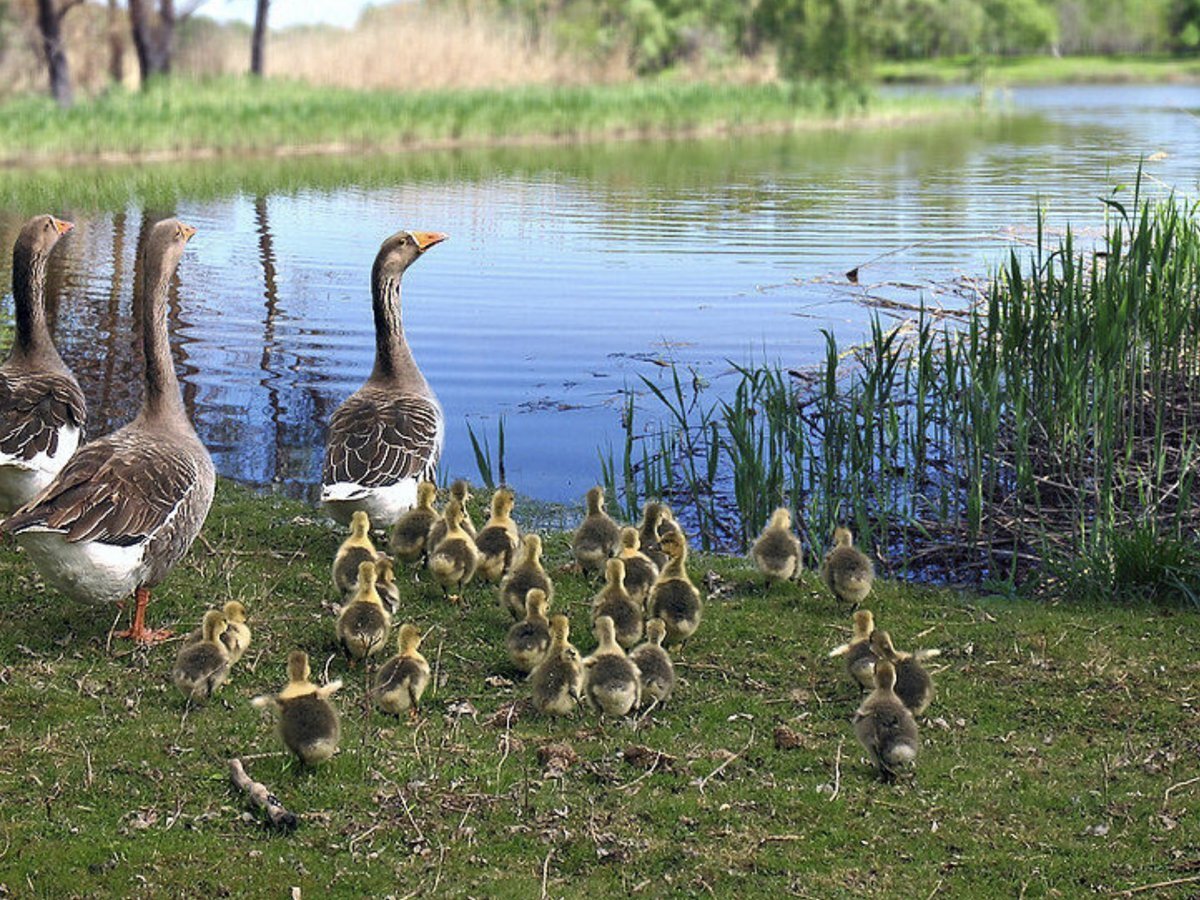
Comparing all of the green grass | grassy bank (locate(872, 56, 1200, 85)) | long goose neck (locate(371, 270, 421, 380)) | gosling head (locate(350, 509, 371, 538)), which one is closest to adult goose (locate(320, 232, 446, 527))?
long goose neck (locate(371, 270, 421, 380))

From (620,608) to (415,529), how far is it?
1.61 metres

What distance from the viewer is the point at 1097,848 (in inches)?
219

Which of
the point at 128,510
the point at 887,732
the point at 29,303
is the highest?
the point at 29,303

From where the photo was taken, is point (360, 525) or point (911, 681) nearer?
point (911, 681)

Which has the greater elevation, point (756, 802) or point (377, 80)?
point (377, 80)

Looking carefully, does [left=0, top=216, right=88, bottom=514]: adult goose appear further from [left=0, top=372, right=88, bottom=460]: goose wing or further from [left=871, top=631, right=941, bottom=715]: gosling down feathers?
[left=871, top=631, right=941, bottom=715]: gosling down feathers

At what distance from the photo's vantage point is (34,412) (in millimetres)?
8547

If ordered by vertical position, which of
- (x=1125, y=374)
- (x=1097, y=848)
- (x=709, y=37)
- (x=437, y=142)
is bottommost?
(x=1097, y=848)

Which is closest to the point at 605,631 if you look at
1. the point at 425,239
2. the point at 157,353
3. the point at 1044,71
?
the point at 157,353

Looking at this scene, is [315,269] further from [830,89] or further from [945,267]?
[830,89]

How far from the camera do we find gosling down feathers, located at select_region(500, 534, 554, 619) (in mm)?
7613

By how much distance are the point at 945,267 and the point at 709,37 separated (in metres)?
55.6

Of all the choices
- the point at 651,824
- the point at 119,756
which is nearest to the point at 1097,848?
the point at 651,824

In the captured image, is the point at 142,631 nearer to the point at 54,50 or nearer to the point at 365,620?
the point at 365,620
